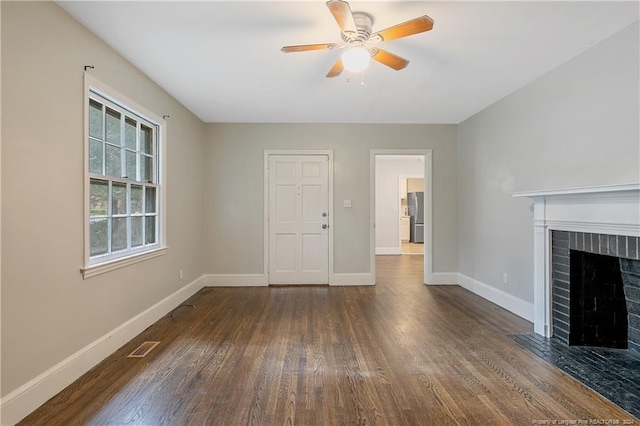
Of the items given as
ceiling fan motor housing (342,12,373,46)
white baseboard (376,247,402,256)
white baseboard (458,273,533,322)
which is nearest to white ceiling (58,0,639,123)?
ceiling fan motor housing (342,12,373,46)

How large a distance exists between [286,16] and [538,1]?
5.28ft

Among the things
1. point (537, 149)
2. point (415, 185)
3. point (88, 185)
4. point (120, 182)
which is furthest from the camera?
point (415, 185)

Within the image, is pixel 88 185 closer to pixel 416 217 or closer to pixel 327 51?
pixel 327 51

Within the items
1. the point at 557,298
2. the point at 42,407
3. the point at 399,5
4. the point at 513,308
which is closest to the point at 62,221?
the point at 42,407

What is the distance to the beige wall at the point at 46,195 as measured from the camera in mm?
1660

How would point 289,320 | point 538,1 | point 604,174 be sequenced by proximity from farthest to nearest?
point 289,320 < point 604,174 < point 538,1

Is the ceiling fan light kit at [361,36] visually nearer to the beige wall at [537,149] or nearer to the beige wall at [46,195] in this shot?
the beige wall at [46,195]

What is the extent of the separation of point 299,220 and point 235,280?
131cm

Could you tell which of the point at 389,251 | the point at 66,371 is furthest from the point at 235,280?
the point at 389,251

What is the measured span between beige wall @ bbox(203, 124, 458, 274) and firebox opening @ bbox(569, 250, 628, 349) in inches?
85.1

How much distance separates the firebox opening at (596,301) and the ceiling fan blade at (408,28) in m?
2.18

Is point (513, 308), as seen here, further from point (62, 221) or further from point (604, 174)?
point (62, 221)

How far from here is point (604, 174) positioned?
7.95ft

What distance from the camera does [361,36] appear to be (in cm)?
215
